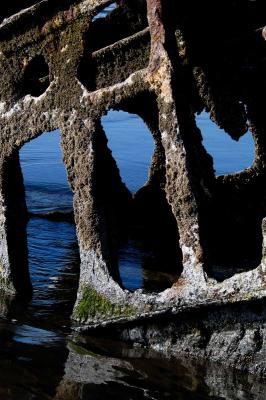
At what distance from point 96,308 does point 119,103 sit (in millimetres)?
1286

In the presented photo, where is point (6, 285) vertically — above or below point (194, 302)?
below

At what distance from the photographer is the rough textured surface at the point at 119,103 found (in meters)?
4.99

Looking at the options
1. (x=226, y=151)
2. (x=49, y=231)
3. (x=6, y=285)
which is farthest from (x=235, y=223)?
(x=226, y=151)

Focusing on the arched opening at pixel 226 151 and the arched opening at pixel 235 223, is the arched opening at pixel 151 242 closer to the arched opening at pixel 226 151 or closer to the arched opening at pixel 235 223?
the arched opening at pixel 235 223

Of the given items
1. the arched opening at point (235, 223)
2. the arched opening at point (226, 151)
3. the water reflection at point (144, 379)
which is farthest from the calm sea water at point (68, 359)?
the arched opening at point (226, 151)

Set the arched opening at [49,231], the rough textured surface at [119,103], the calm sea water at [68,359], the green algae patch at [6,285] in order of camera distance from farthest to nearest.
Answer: the arched opening at [49,231]
the green algae patch at [6,285]
the rough textured surface at [119,103]
the calm sea water at [68,359]

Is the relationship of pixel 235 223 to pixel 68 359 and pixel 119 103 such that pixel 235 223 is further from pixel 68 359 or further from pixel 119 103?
pixel 68 359

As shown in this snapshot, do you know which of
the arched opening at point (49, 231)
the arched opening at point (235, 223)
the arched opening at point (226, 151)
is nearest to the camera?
the arched opening at point (49, 231)

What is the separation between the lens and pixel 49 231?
893 cm

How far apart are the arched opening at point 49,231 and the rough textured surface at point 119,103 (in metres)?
0.43

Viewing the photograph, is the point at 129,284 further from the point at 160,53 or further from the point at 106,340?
the point at 160,53

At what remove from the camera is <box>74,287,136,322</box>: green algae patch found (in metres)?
5.38

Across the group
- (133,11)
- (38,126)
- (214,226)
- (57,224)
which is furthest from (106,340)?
(57,224)

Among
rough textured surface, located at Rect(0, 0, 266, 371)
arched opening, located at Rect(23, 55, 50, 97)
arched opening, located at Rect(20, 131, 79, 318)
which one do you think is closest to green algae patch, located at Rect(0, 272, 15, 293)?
rough textured surface, located at Rect(0, 0, 266, 371)
